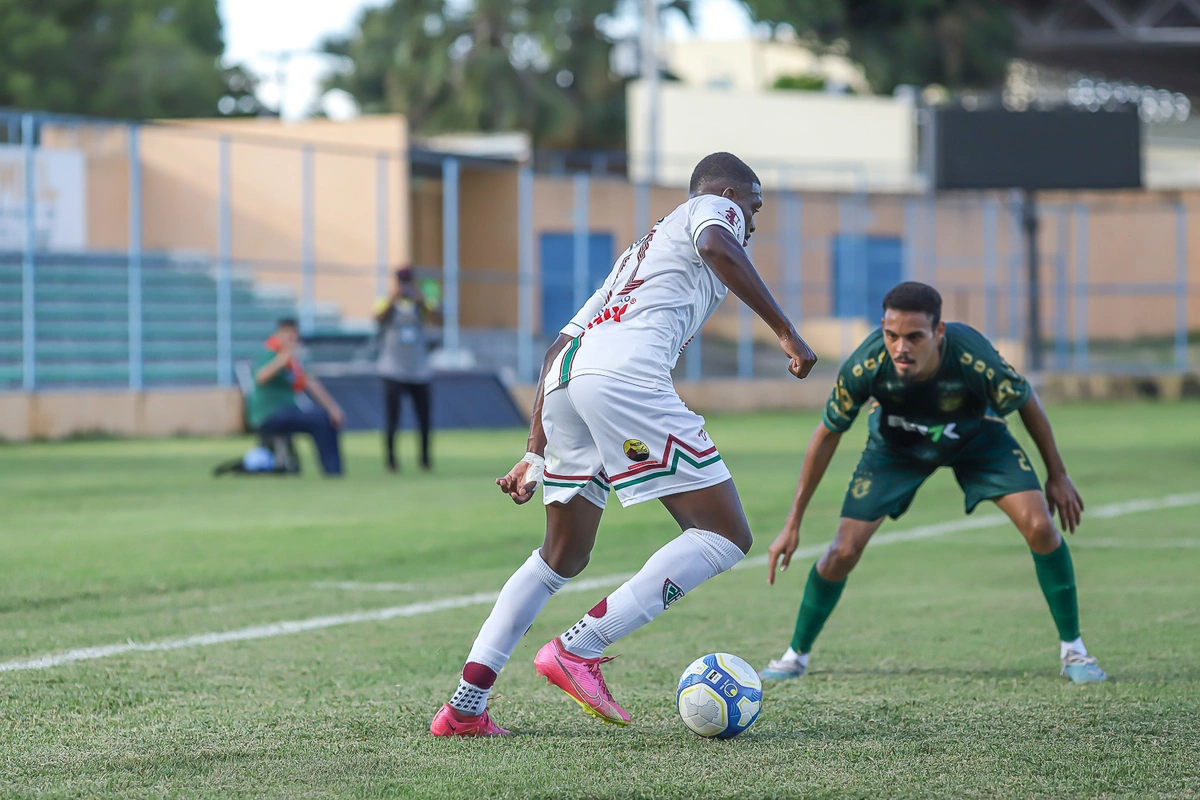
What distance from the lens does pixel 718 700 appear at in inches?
189

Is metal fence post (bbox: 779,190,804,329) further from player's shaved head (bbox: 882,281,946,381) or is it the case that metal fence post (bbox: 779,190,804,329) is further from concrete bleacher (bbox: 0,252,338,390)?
player's shaved head (bbox: 882,281,946,381)

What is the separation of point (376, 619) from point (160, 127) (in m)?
15.4

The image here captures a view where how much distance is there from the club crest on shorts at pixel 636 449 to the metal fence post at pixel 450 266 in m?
21.0

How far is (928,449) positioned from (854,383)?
1.51 ft

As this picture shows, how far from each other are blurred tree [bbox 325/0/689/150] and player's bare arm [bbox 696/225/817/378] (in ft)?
149

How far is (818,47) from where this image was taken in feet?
141

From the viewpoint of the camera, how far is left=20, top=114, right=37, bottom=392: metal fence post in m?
20.4

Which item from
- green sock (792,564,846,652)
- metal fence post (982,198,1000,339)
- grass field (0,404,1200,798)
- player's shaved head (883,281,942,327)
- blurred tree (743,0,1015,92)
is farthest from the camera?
blurred tree (743,0,1015,92)

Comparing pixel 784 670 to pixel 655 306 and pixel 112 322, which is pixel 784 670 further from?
pixel 112 322

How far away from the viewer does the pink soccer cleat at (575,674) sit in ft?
15.6

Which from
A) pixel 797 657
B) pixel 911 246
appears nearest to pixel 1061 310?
pixel 911 246

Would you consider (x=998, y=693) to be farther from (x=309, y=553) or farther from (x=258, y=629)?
(x=309, y=553)

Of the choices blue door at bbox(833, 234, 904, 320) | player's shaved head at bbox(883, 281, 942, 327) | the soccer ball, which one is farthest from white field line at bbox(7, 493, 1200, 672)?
blue door at bbox(833, 234, 904, 320)

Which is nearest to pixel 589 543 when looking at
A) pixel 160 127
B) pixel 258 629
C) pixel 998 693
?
pixel 998 693
